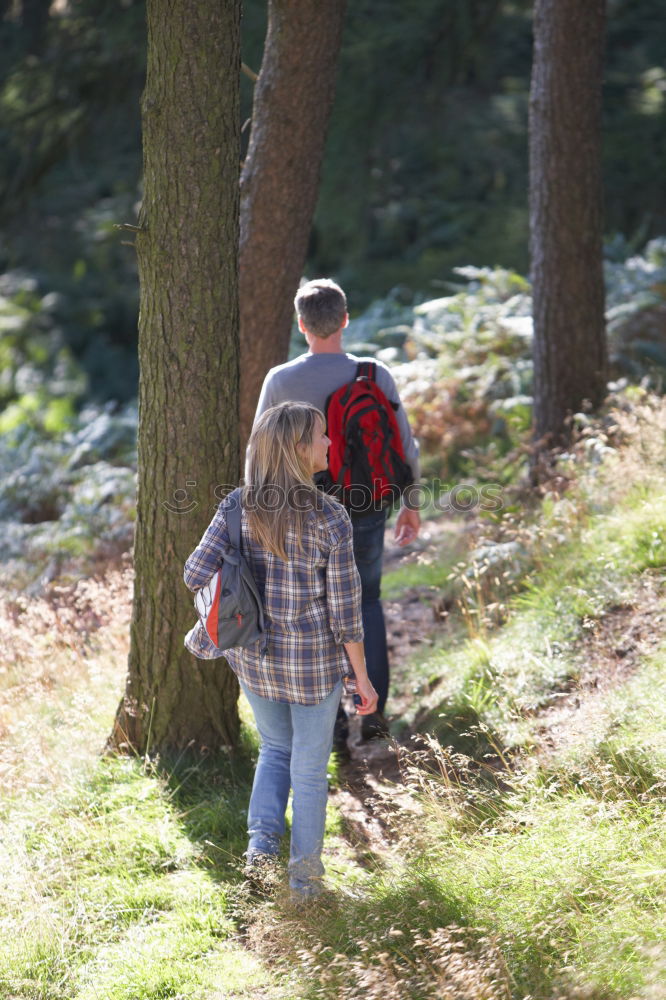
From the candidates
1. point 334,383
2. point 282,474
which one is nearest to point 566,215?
point 334,383

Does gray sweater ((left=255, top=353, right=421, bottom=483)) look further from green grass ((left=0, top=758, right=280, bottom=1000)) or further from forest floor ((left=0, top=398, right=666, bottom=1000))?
green grass ((left=0, top=758, right=280, bottom=1000))

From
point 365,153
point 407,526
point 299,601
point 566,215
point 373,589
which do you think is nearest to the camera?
point 299,601

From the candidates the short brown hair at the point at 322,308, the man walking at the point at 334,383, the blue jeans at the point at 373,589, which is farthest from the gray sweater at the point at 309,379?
the blue jeans at the point at 373,589

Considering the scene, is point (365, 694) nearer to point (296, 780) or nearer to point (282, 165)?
point (296, 780)

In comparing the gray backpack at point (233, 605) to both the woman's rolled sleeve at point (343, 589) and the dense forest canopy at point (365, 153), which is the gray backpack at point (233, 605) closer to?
the woman's rolled sleeve at point (343, 589)

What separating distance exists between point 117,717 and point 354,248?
456 inches

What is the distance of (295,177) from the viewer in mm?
5555

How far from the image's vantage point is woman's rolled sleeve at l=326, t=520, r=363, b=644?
3.19 metres

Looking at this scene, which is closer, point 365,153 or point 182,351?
point 182,351

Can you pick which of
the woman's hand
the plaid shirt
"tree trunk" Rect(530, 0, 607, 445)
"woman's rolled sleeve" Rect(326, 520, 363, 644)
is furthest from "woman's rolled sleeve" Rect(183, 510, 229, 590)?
"tree trunk" Rect(530, 0, 607, 445)

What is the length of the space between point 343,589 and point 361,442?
3.43ft

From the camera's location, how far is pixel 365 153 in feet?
40.0

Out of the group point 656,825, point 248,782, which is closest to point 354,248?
point 248,782

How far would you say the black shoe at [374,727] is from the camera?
461 cm
